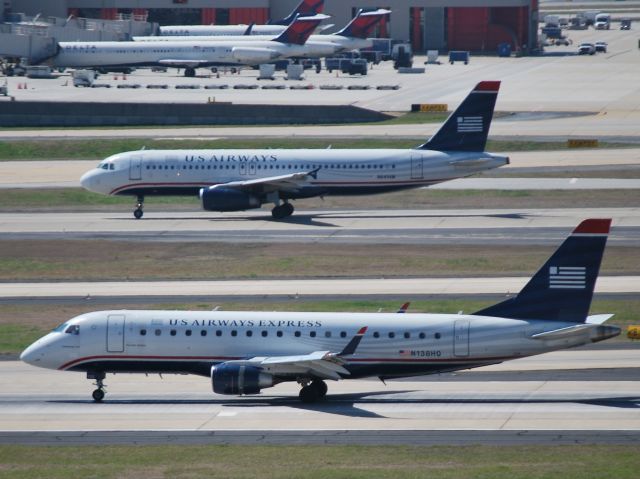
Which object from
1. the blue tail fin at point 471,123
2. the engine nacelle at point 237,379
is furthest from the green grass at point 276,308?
the blue tail fin at point 471,123

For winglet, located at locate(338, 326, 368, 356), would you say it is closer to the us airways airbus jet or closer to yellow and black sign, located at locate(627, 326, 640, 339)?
yellow and black sign, located at locate(627, 326, 640, 339)

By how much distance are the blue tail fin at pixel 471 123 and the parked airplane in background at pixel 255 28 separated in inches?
4275

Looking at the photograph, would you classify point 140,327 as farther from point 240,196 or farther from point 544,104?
point 544,104

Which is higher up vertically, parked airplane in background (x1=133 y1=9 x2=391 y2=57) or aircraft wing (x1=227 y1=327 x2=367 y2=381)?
parked airplane in background (x1=133 y1=9 x2=391 y2=57)

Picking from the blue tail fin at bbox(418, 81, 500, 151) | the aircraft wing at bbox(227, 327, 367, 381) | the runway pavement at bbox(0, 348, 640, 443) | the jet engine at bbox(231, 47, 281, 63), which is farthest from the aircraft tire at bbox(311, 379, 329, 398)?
the jet engine at bbox(231, 47, 281, 63)

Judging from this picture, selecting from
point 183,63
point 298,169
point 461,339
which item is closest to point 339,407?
point 461,339

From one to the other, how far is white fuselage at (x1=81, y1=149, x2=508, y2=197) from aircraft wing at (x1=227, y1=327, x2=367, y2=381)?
37.6 m

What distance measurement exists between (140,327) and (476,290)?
852 inches

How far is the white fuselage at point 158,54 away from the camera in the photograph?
166 m

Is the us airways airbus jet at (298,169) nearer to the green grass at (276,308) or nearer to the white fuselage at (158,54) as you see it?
the green grass at (276,308)

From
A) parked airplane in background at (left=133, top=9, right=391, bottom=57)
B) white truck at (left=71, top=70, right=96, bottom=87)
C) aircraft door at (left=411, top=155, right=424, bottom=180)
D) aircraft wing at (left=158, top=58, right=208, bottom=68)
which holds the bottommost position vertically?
aircraft door at (left=411, top=155, right=424, bottom=180)

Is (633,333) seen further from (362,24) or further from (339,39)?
(339,39)

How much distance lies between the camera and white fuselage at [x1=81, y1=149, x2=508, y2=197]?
79938mm

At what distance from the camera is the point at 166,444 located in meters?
38.8
